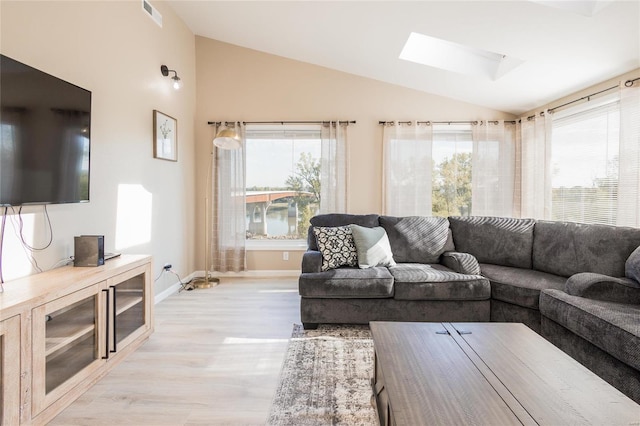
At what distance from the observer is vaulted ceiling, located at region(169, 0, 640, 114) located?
2.49 metres

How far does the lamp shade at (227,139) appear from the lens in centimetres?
379

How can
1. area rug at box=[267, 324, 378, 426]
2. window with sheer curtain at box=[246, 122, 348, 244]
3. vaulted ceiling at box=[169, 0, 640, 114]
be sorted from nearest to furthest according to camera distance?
1. area rug at box=[267, 324, 378, 426]
2. vaulted ceiling at box=[169, 0, 640, 114]
3. window with sheer curtain at box=[246, 122, 348, 244]

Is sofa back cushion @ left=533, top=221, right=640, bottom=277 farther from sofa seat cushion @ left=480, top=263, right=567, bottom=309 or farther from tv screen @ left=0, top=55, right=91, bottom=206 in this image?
tv screen @ left=0, top=55, right=91, bottom=206

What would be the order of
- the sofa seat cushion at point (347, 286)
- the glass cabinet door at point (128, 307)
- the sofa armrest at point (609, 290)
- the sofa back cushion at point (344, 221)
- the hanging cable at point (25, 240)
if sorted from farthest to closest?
the sofa back cushion at point (344, 221)
the sofa seat cushion at point (347, 286)
the sofa armrest at point (609, 290)
the glass cabinet door at point (128, 307)
the hanging cable at point (25, 240)

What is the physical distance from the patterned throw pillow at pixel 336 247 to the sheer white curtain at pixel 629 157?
2.33 m

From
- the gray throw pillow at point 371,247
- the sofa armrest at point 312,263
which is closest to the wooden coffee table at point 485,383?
the sofa armrest at point 312,263

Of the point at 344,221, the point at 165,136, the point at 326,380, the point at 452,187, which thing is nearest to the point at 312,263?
the point at 344,221

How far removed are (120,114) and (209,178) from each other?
1.66m

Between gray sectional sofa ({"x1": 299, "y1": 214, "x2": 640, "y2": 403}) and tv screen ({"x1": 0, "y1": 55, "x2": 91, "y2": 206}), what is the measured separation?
1867mm

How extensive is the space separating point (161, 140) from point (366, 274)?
→ 2616mm

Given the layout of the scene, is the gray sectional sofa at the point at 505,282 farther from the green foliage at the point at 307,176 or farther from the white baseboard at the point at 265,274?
the white baseboard at the point at 265,274

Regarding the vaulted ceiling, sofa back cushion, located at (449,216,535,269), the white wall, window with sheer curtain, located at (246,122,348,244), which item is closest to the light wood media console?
the white wall

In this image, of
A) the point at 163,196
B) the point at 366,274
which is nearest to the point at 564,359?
the point at 366,274

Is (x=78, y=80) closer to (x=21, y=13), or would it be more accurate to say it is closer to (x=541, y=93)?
(x=21, y=13)
